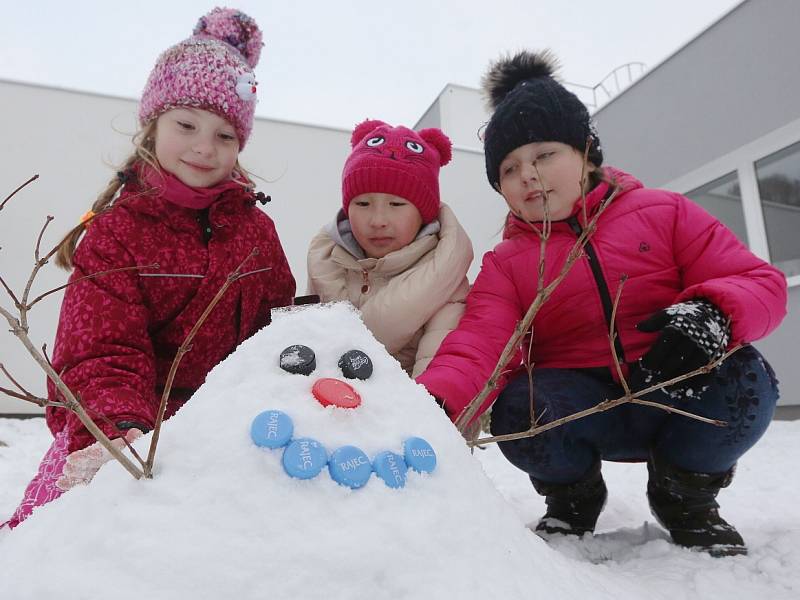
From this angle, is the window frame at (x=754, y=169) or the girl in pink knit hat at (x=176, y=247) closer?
the girl in pink knit hat at (x=176, y=247)

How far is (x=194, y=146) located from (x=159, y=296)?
530mm

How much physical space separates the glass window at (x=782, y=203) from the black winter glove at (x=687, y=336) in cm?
412

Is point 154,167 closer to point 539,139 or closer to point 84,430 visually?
point 84,430

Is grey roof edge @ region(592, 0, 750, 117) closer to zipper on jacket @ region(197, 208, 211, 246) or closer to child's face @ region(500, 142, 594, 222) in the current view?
child's face @ region(500, 142, 594, 222)

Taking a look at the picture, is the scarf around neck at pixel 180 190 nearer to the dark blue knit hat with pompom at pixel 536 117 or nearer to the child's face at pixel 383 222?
the child's face at pixel 383 222

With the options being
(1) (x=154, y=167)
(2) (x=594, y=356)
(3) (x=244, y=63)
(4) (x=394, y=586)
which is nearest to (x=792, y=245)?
(2) (x=594, y=356)

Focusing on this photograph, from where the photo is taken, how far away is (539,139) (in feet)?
6.18

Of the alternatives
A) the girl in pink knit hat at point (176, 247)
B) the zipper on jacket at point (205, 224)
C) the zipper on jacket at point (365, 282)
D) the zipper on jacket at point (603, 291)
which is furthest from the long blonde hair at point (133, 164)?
the zipper on jacket at point (603, 291)

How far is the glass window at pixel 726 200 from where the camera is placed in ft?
17.0

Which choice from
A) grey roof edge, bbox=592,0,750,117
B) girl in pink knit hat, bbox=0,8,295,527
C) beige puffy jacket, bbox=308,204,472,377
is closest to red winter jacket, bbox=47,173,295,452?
girl in pink knit hat, bbox=0,8,295,527

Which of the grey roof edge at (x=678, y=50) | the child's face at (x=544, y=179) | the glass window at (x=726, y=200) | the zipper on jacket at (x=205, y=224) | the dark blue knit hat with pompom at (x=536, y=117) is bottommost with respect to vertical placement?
the zipper on jacket at (x=205, y=224)

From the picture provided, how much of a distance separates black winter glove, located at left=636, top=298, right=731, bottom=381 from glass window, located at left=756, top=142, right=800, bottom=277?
4.12m

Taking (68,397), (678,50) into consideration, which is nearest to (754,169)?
(678,50)

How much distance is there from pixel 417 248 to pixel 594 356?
2.33ft
